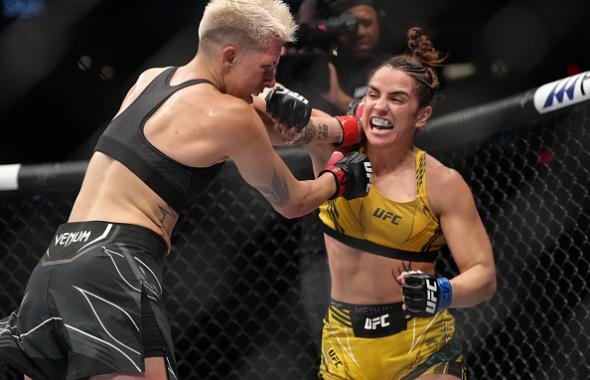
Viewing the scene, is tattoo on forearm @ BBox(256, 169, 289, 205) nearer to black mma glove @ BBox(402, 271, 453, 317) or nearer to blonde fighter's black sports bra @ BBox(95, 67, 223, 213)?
blonde fighter's black sports bra @ BBox(95, 67, 223, 213)

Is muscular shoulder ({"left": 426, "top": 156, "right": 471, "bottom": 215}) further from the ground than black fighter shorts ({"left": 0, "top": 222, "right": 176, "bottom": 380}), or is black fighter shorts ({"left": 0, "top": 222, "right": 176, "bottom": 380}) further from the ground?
muscular shoulder ({"left": 426, "top": 156, "right": 471, "bottom": 215})

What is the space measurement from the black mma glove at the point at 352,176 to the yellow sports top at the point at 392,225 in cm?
15

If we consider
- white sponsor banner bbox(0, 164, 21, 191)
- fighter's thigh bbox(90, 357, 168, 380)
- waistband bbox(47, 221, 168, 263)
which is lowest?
white sponsor banner bbox(0, 164, 21, 191)

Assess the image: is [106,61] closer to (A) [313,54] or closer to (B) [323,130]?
(A) [313,54]

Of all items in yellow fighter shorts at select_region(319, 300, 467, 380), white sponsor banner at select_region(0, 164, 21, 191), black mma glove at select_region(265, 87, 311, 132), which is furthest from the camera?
white sponsor banner at select_region(0, 164, 21, 191)

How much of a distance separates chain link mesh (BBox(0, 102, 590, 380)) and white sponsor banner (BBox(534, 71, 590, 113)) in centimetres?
43

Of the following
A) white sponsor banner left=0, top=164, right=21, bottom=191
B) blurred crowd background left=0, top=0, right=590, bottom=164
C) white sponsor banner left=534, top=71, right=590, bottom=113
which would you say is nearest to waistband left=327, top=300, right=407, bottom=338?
white sponsor banner left=534, top=71, right=590, bottom=113

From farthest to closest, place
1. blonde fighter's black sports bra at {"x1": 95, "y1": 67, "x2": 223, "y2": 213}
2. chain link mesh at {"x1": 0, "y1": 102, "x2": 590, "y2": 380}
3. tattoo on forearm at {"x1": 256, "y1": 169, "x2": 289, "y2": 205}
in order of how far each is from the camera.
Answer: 1. chain link mesh at {"x1": 0, "y1": 102, "x2": 590, "y2": 380}
2. tattoo on forearm at {"x1": 256, "y1": 169, "x2": 289, "y2": 205}
3. blonde fighter's black sports bra at {"x1": 95, "y1": 67, "x2": 223, "y2": 213}

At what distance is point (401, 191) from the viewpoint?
98.6 inches

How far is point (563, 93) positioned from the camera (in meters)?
2.47

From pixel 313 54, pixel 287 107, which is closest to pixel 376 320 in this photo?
pixel 287 107

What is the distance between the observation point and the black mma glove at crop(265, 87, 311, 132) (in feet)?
7.38

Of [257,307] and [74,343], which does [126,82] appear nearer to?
[257,307]

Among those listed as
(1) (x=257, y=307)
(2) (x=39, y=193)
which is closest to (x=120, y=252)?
(2) (x=39, y=193)
